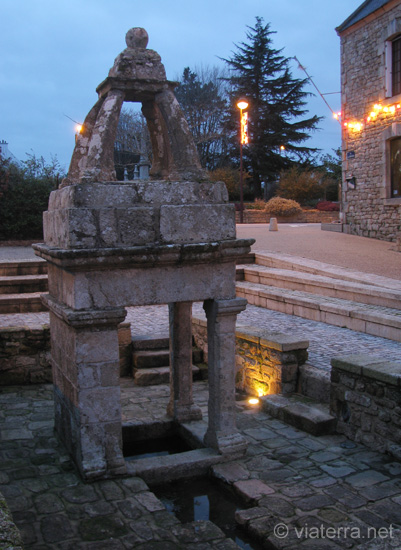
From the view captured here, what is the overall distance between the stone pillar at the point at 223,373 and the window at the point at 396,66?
14.6 m

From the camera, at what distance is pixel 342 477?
4180mm

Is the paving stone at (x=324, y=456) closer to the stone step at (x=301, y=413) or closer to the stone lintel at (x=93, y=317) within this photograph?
the stone step at (x=301, y=413)

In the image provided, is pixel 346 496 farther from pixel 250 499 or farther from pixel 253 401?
pixel 253 401

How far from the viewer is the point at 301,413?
207 inches

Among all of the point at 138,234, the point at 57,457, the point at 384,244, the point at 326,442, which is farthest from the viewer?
the point at 384,244

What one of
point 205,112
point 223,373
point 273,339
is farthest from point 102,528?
point 205,112

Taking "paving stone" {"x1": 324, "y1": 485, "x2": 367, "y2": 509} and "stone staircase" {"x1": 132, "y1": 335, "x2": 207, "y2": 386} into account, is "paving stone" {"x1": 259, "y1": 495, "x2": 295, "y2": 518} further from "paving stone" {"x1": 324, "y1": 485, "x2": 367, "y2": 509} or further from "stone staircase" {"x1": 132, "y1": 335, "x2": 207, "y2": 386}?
"stone staircase" {"x1": 132, "y1": 335, "x2": 207, "y2": 386}

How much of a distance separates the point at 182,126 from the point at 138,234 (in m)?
1.13

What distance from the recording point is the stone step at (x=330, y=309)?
24.8 feet

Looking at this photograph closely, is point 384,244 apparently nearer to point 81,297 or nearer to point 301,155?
point 81,297

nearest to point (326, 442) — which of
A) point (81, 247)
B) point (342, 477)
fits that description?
point (342, 477)

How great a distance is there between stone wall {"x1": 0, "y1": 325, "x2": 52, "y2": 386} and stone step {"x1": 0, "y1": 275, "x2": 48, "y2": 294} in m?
3.82

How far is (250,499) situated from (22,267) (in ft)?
29.3

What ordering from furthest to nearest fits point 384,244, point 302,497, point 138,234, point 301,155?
1. point 301,155
2. point 384,244
3. point 138,234
4. point 302,497
